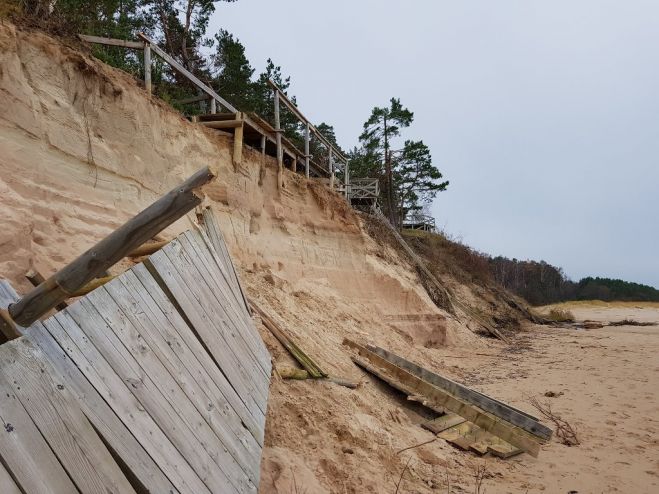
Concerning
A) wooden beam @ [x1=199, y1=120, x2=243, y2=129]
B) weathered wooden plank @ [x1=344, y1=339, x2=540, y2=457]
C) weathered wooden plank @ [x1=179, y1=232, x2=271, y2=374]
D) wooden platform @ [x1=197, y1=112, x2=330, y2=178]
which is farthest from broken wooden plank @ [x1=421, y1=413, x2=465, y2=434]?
wooden platform @ [x1=197, y1=112, x2=330, y2=178]

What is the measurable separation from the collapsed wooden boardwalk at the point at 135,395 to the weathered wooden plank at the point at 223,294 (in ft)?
0.11

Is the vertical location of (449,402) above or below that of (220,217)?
below

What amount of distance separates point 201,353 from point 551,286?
189ft

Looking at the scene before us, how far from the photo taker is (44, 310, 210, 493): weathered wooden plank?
5.33 feet

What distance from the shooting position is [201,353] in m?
2.42

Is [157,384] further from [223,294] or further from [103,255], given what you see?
[223,294]

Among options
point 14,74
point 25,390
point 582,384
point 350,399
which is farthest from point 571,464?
point 14,74

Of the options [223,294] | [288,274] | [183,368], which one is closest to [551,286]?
[288,274]

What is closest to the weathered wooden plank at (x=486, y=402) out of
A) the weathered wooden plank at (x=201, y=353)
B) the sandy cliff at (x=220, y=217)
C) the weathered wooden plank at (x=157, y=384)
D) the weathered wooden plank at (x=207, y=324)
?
the sandy cliff at (x=220, y=217)

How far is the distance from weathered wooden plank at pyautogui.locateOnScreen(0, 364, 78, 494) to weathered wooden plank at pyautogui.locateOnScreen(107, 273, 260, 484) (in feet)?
2.12

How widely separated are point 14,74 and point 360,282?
32.9 feet

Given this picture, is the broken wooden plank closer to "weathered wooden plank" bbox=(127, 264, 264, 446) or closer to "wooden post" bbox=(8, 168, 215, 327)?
"weathered wooden plank" bbox=(127, 264, 264, 446)

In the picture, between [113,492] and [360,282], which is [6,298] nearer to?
[113,492]

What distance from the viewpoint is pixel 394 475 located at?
4312 millimetres
